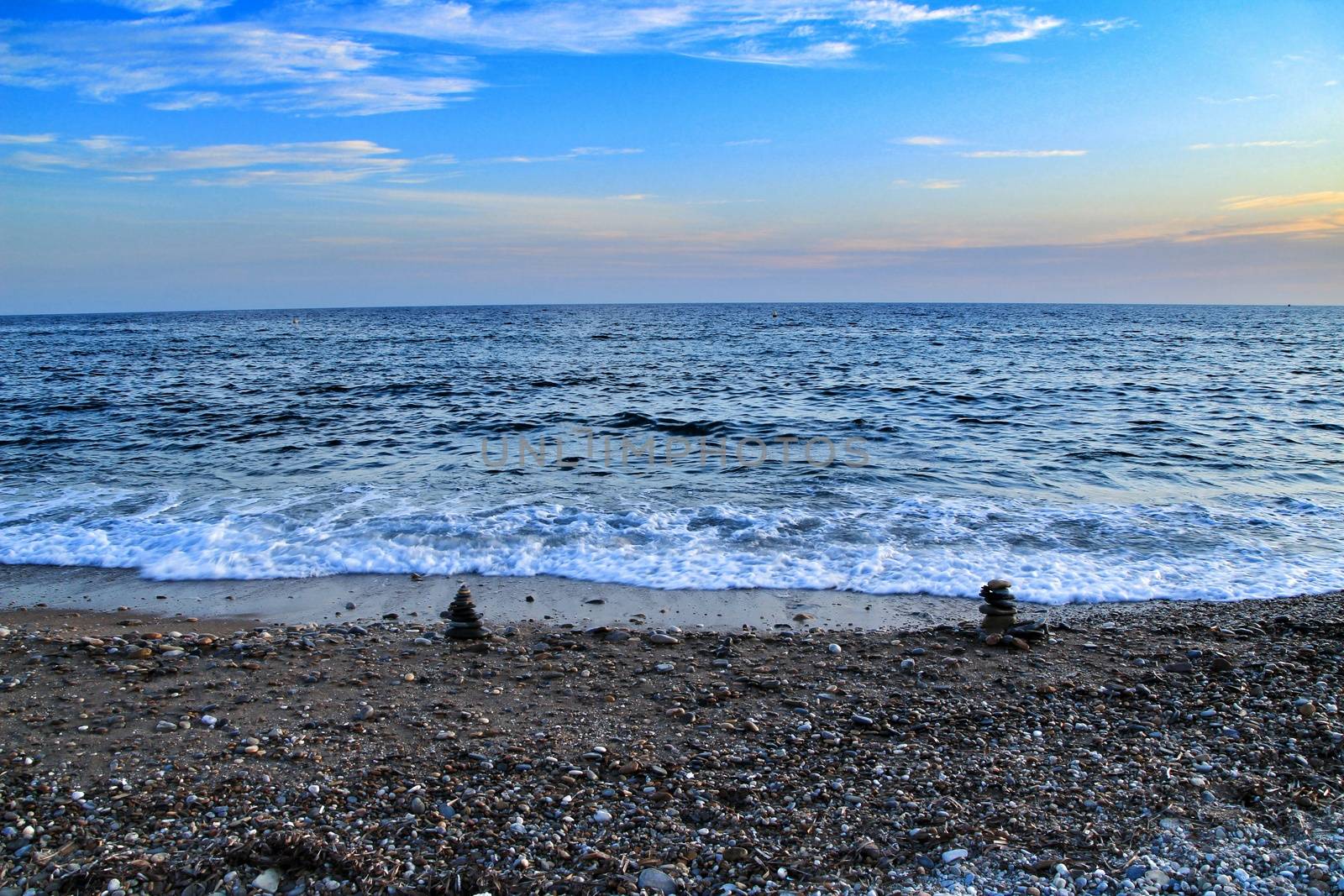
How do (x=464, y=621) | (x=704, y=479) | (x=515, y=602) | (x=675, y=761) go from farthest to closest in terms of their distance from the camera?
1. (x=704, y=479)
2. (x=515, y=602)
3. (x=464, y=621)
4. (x=675, y=761)

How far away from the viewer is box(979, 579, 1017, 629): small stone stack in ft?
25.5

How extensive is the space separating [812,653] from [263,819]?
4.60 meters

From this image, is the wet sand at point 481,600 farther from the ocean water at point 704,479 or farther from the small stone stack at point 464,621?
the small stone stack at point 464,621

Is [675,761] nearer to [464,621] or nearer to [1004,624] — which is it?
[464,621]

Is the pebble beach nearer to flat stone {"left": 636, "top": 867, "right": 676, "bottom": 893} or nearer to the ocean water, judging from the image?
flat stone {"left": 636, "top": 867, "right": 676, "bottom": 893}

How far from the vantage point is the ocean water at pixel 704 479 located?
33.1 feet

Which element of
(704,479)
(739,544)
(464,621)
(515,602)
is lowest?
(515,602)

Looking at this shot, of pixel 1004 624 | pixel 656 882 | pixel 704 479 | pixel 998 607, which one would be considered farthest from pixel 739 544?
pixel 656 882

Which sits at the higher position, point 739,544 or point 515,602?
point 739,544

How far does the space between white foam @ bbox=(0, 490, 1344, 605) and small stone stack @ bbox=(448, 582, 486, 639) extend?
213cm

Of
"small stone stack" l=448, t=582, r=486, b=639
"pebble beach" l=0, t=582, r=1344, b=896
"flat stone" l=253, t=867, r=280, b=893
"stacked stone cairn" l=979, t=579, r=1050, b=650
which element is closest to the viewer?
"flat stone" l=253, t=867, r=280, b=893

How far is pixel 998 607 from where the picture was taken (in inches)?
309

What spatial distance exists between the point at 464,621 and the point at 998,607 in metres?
5.39

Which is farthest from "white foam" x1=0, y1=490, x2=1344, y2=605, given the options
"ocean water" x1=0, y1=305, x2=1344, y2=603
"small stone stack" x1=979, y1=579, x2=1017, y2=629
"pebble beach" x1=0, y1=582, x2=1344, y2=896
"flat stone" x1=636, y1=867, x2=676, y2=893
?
"flat stone" x1=636, y1=867, x2=676, y2=893
